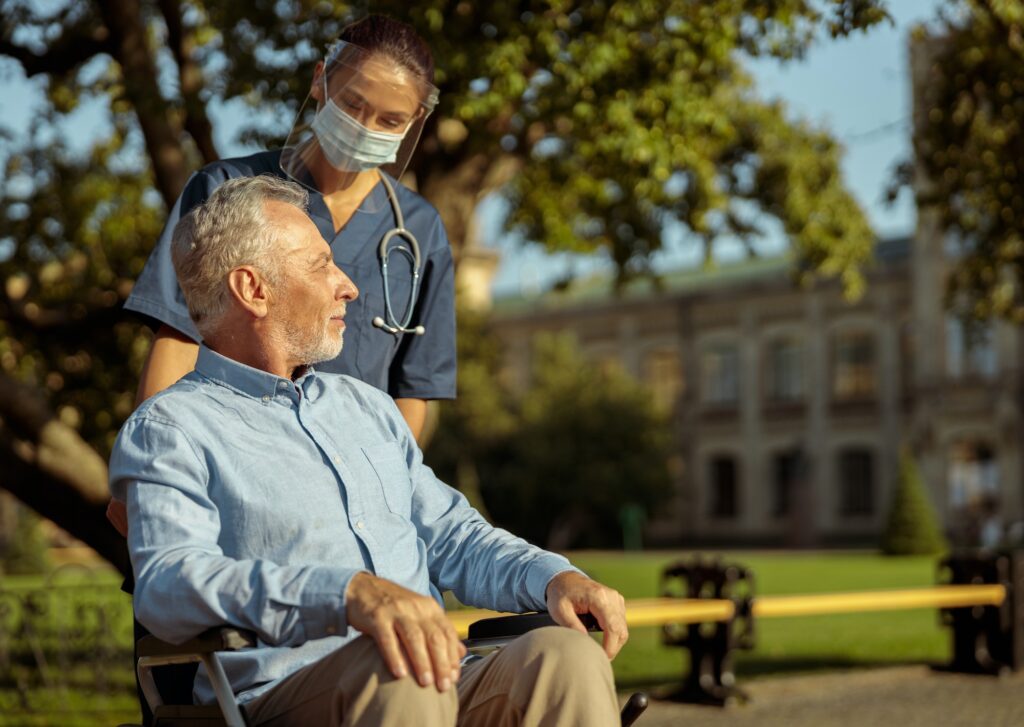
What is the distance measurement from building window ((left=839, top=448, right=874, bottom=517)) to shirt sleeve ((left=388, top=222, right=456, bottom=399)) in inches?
1875

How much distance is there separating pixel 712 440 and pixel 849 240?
38976 millimetres

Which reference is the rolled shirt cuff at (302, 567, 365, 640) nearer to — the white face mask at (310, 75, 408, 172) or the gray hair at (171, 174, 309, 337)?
the gray hair at (171, 174, 309, 337)

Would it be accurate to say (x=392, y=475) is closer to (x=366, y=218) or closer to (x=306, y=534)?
(x=306, y=534)

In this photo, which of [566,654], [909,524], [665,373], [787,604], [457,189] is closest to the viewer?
[566,654]

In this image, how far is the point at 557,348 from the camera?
158 ft

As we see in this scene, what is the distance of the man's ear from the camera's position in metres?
2.64

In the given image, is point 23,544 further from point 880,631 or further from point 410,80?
point 410,80

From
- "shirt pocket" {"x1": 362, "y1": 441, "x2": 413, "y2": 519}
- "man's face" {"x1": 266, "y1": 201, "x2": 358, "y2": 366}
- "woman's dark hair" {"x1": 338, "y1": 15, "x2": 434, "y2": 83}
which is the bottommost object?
→ "shirt pocket" {"x1": 362, "y1": 441, "x2": 413, "y2": 519}

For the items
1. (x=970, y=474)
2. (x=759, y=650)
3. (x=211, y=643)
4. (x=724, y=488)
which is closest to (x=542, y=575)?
(x=211, y=643)

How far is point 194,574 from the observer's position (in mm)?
2246

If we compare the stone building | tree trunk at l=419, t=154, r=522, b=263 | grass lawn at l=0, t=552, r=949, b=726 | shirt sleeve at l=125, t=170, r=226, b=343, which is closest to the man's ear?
shirt sleeve at l=125, t=170, r=226, b=343

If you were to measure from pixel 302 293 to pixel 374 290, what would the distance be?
759mm

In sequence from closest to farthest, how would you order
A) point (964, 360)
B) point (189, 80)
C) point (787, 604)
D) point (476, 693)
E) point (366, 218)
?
point (476, 693) → point (366, 218) → point (787, 604) → point (189, 80) → point (964, 360)

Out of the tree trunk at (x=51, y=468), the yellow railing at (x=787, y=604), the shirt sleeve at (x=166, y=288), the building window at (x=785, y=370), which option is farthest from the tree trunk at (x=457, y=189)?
the building window at (x=785, y=370)
